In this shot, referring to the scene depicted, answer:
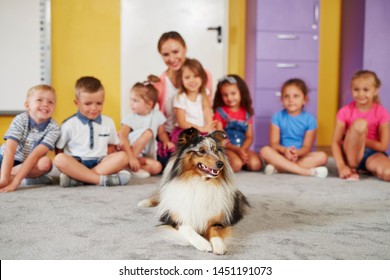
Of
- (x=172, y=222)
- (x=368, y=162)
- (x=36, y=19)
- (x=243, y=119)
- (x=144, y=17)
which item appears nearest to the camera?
(x=172, y=222)

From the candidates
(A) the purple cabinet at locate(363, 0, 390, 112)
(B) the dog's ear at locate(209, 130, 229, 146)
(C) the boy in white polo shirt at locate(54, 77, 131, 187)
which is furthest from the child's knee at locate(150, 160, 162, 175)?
(A) the purple cabinet at locate(363, 0, 390, 112)

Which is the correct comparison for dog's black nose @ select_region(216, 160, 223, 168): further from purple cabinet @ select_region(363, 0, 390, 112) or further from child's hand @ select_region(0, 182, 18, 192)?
purple cabinet @ select_region(363, 0, 390, 112)

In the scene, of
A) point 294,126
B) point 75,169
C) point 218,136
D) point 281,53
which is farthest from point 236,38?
point 218,136

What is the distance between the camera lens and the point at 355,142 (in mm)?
2875

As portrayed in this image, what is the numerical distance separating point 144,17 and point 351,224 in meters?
3.02

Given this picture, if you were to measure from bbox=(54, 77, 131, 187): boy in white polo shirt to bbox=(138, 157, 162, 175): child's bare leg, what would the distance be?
356mm

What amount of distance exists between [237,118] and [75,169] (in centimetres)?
135

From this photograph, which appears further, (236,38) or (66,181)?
(236,38)

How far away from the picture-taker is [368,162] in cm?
295

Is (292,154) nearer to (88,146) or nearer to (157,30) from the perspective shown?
(88,146)

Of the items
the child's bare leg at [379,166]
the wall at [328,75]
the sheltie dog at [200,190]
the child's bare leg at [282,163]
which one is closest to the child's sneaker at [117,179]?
the sheltie dog at [200,190]

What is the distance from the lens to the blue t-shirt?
3210 mm
